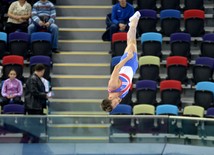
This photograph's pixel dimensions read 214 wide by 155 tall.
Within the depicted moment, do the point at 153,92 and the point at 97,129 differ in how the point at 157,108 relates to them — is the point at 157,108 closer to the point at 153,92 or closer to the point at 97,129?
the point at 153,92

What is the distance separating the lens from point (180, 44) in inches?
394

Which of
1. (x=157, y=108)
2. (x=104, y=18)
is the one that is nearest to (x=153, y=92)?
(x=157, y=108)

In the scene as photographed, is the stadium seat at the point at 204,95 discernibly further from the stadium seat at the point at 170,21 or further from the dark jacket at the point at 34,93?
the dark jacket at the point at 34,93

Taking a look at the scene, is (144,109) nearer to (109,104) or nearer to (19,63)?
(109,104)

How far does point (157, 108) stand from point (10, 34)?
4.30 m

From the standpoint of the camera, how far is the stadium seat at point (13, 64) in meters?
9.52

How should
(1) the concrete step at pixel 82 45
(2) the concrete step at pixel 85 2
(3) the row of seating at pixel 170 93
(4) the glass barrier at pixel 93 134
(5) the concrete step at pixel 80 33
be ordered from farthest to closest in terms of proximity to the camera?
(2) the concrete step at pixel 85 2 < (5) the concrete step at pixel 80 33 < (1) the concrete step at pixel 82 45 < (3) the row of seating at pixel 170 93 < (4) the glass barrier at pixel 93 134

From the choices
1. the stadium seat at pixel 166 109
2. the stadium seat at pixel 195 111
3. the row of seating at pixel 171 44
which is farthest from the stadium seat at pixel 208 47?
the stadium seat at pixel 166 109

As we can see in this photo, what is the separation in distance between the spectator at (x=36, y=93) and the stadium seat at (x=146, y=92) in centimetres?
227

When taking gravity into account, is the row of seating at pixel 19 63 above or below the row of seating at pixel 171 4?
below

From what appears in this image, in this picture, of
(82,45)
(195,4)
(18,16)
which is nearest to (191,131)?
(82,45)

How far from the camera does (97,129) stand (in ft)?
23.4

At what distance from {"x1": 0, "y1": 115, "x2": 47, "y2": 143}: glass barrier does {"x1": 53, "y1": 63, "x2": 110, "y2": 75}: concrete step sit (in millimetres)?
3156

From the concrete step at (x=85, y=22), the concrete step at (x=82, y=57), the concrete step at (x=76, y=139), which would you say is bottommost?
the concrete step at (x=76, y=139)
